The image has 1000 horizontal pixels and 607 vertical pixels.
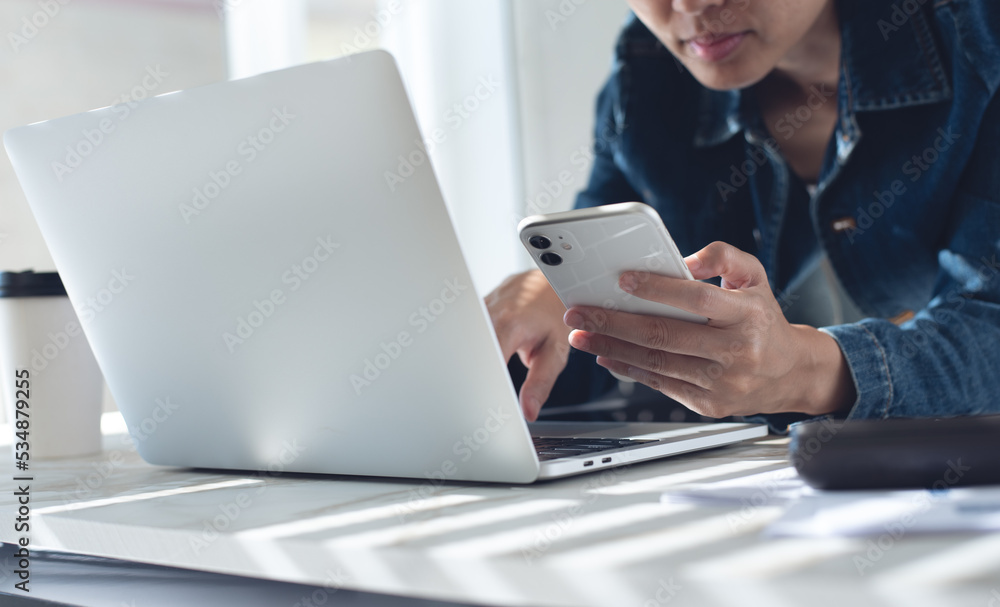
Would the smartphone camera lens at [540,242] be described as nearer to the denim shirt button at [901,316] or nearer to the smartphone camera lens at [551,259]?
the smartphone camera lens at [551,259]

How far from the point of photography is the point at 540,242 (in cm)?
63

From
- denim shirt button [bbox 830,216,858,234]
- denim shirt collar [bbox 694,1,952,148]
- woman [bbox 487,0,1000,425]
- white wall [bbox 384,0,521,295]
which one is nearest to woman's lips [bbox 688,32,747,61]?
woman [bbox 487,0,1000,425]

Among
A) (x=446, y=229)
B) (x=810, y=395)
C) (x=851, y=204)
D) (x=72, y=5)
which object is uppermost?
(x=72, y=5)

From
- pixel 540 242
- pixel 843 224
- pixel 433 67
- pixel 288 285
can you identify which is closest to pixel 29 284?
pixel 288 285

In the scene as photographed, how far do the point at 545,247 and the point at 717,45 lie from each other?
66 cm

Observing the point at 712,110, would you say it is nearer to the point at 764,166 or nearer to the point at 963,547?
the point at 764,166

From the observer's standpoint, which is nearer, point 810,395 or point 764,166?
point 810,395

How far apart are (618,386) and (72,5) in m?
2.80

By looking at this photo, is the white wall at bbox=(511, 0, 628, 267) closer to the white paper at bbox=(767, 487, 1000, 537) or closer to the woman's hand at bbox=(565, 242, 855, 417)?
the woman's hand at bbox=(565, 242, 855, 417)

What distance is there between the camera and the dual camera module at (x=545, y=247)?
0.62 m

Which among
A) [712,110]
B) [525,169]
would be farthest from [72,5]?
[712,110]

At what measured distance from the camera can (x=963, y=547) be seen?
A: 0.36m

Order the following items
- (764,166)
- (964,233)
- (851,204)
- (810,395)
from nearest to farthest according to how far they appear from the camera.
Result: 1. (810,395)
2. (964,233)
3. (851,204)
4. (764,166)

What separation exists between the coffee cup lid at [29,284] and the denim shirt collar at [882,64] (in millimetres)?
1024
